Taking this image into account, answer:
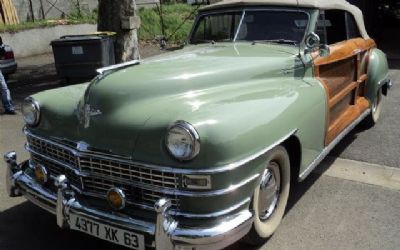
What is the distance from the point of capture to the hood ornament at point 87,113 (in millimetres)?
3257

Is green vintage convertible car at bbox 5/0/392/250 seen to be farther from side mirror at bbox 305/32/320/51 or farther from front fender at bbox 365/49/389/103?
front fender at bbox 365/49/389/103

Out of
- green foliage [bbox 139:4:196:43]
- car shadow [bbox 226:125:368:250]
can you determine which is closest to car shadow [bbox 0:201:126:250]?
car shadow [bbox 226:125:368:250]

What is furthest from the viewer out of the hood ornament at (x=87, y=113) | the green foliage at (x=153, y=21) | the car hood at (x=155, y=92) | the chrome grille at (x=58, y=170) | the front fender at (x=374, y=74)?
the green foliage at (x=153, y=21)

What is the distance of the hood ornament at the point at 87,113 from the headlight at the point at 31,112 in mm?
552

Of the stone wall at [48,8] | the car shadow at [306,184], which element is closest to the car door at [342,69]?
the car shadow at [306,184]

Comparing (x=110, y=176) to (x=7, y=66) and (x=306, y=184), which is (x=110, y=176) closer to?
(x=306, y=184)

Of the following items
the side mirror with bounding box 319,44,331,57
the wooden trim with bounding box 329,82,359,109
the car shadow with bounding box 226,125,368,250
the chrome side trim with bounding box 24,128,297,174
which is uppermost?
the side mirror with bounding box 319,44,331,57

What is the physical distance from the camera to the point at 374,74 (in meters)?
5.73

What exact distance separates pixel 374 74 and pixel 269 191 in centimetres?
286

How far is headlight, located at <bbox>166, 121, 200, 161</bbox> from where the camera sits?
2.81 metres

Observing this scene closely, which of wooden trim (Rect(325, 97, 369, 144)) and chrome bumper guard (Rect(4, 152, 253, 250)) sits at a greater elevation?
chrome bumper guard (Rect(4, 152, 253, 250))

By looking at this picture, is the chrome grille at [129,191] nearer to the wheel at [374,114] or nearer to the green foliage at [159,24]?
the wheel at [374,114]

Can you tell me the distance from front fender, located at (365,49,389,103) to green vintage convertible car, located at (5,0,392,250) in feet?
4.08

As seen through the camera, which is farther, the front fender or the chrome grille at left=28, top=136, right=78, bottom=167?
the front fender
